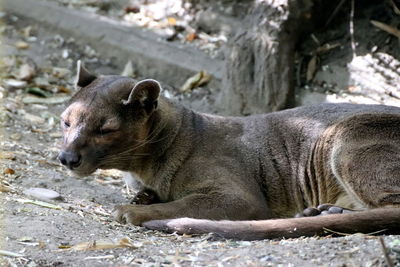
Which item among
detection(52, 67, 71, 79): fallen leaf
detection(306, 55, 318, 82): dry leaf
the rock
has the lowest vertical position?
detection(52, 67, 71, 79): fallen leaf

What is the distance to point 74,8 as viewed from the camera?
9836 mm

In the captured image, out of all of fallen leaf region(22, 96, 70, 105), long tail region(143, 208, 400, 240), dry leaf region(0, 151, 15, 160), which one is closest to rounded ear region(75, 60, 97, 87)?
dry leaf region(0, 151, 15, 160)

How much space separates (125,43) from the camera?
905cm

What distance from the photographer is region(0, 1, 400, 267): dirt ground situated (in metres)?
4.05

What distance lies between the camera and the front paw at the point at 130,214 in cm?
515

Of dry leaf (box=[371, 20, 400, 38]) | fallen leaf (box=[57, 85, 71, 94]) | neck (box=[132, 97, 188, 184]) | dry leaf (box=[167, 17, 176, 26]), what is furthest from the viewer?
dry leaf (box=[167, 17, 176, 26])

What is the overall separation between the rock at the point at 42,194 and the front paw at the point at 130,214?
1.54ft

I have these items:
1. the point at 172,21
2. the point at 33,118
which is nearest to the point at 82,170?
the point at 33,118

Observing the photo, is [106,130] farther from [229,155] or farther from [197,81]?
[197,81]

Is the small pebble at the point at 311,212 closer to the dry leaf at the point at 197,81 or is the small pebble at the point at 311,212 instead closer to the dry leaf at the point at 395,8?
the dry leaf at the point at 395,8

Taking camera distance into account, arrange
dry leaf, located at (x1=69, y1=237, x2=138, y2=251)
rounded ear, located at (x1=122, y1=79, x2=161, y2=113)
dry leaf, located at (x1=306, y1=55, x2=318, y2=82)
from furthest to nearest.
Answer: dry leaf, located at (x1=306, y1=55, x2=318, y2=82)
rounded ear, located at (x1=122, y1=79, x2=161, y2=113)
dry leaf, located at (x1=69, y1=237, x2=138, y2=251)

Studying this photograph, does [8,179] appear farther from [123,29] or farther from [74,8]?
[74,8]

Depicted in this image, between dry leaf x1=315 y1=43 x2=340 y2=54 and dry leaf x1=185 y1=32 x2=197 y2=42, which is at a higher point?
dry leaf x1=315 y1=43 x2=340 y2=54

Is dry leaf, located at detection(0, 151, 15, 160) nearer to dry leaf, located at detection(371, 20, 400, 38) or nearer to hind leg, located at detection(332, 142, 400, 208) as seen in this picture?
hind leg, located at detection(332, 142, 400, 208)
